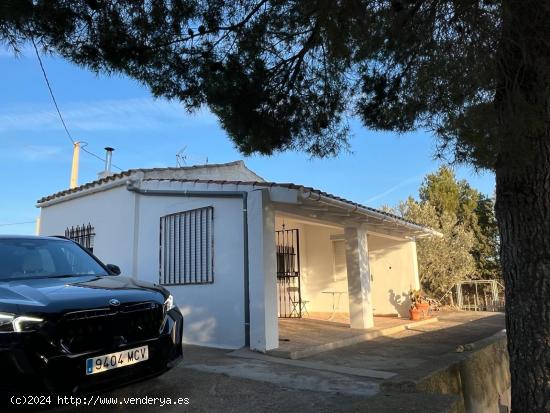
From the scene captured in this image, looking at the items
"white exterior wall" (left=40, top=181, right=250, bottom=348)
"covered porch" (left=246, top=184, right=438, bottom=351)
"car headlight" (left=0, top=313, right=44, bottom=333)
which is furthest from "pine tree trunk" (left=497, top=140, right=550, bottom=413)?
"white exterior wall" (left=40, top=181, right=250, bottom=348)

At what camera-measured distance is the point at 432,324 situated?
1181 cm

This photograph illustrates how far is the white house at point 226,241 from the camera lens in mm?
7387

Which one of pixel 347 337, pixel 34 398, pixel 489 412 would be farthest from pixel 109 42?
pixel 347 337

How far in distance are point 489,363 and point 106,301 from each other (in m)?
4.67

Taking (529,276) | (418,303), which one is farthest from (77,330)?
(418,303)

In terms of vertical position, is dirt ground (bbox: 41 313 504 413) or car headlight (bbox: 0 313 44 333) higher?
car headlight (bbox: 0 313 44 333)

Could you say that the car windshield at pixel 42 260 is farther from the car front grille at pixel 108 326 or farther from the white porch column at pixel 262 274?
the white porch column at pixel 262 274

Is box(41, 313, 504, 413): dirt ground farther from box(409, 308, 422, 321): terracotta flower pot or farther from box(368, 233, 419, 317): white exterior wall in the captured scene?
box(368, 233, 419, 317): white exterior wall

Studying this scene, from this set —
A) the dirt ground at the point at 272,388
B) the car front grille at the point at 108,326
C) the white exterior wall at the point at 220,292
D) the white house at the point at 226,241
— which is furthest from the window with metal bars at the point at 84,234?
the car front grille at the point at 108,326

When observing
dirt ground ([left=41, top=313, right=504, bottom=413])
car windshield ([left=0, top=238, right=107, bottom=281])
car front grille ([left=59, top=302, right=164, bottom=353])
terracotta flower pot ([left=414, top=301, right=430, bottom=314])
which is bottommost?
dirt ground ([left=41, top=313, right=504, bottom=413])

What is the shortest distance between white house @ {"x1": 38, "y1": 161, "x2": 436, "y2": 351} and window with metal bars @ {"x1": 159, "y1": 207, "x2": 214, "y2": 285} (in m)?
0.02

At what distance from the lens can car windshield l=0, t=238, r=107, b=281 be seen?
4.29m

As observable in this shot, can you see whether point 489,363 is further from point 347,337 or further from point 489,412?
point 347,337

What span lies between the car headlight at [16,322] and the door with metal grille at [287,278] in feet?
29.2
